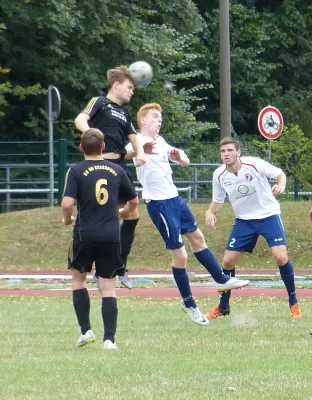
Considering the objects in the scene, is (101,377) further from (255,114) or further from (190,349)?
(255,114)

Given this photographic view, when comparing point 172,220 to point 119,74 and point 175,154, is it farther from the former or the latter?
point 119,74

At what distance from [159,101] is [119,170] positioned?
2302 centimetres

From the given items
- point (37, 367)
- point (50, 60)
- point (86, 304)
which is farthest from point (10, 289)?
point (50, 60)

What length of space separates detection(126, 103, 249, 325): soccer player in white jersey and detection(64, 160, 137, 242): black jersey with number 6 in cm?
221

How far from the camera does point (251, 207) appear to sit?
11711 millimetres

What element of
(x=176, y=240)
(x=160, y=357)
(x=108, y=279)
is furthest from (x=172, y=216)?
(x=160, y=357)

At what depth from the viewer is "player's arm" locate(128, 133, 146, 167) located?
10977 mm

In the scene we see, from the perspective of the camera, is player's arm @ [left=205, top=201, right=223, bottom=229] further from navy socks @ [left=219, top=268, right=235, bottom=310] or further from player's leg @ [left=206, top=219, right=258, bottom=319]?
navy socks @ [left=219, top=268, right=235, bottom=310]

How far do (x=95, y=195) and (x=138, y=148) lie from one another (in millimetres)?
2166

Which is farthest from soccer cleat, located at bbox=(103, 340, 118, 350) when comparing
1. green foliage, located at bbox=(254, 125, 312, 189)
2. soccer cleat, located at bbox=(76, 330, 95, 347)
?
green foliage, located at bbox=(254, 125, 312, 189)

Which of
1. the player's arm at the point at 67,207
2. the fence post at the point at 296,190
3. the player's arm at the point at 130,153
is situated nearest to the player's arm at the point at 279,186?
the player's arm at the point at 130,153

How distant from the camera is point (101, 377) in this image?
7.46 meters

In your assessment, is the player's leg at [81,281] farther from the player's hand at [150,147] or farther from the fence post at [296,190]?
the fence post at [296,190]

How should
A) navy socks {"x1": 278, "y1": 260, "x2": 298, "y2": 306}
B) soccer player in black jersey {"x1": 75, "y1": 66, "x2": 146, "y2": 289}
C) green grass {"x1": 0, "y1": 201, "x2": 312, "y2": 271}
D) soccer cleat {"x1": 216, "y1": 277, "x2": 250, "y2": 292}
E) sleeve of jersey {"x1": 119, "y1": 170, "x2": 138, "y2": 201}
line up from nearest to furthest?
sleeve of jersey {"x1": 119, "y1": 170, "x2": 138, "y2": 201}, soccer player in black jersey {"x1": 75, "y1": 66, "x2": 146, "y2": 289}, soccer cleat {"x1": 216, "y1": 277, "x2": 250, "y2": 292}, navy socks {"x1": 278, "y1": 260, "x2": 298, "y2": 306}, green grass {"x1": 0, "y1": 201, "x2": 312, "y2": 271}
